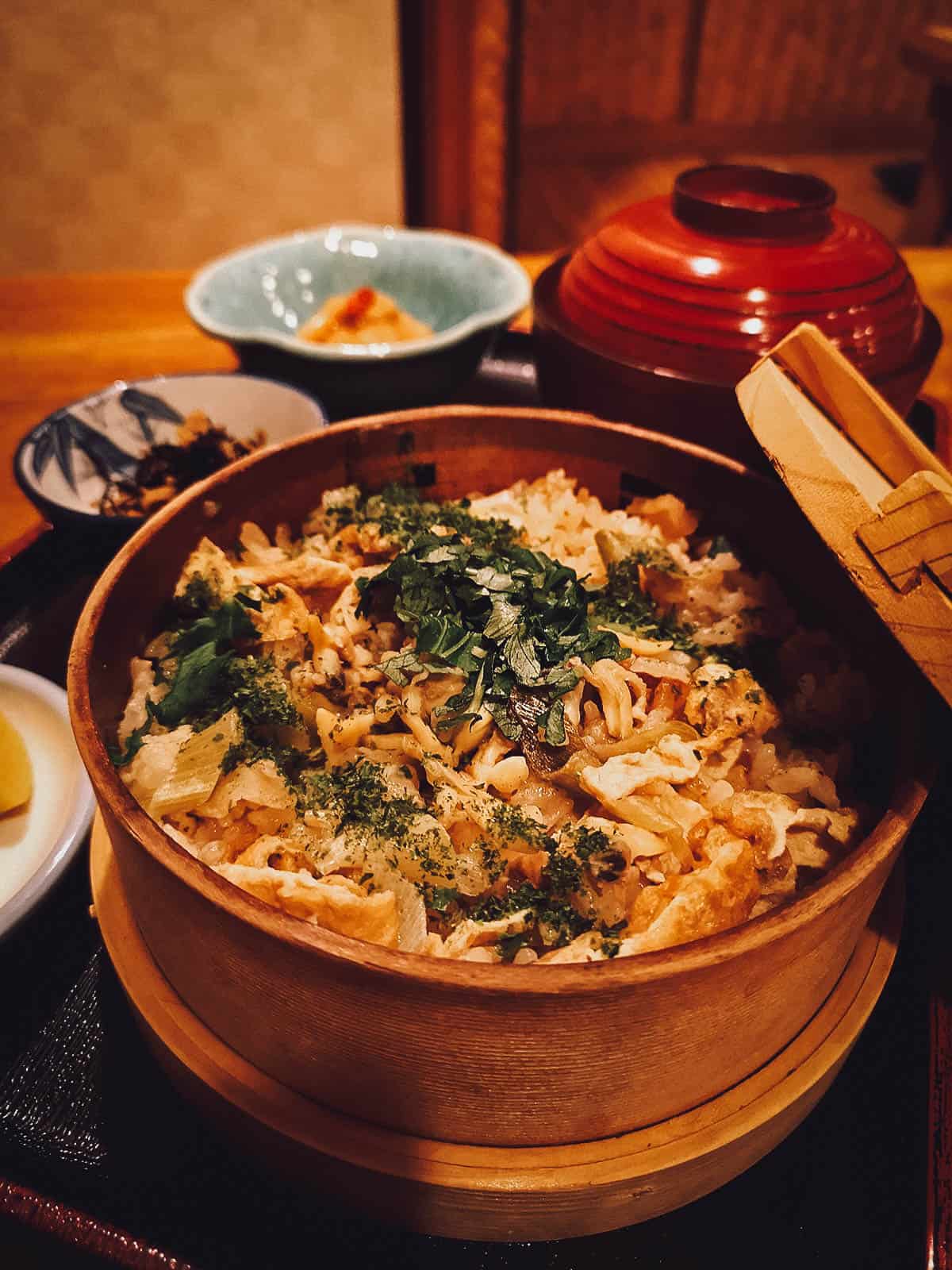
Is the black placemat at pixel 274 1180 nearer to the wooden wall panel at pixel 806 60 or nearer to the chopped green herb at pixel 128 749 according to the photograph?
the chopped green herb at pixel 128 749

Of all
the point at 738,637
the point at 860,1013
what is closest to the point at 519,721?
the point at 738,637

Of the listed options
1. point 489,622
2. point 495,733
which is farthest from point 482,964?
point 489,622

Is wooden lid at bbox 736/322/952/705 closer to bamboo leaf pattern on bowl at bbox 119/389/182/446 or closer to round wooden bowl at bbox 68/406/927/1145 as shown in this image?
round wooden bowl at bbox 68/406/927/1145

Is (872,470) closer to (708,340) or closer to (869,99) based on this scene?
(708,340)

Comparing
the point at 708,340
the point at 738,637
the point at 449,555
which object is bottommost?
the point at 738,637

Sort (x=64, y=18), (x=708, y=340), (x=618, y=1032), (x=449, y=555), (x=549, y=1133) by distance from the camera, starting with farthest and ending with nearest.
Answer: (x=64, y=18)
(x=708, y=340)
(x=449, y=555)
(x=549, y=1133)
(x=618, y=1032)

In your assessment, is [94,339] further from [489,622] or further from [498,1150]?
[498,1150]

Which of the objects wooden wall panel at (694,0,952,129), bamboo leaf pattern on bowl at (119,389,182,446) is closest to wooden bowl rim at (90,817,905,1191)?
bamboo leaf pattern on bowl at (119,389,182,446)
